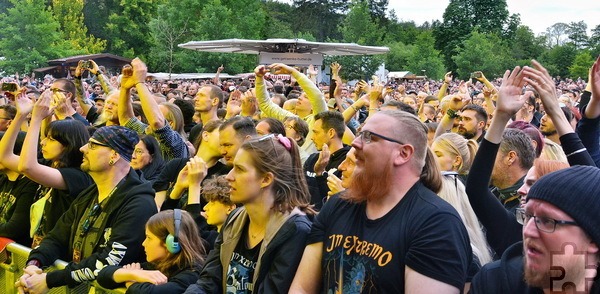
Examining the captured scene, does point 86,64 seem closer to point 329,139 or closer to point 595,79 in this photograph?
point 329,139

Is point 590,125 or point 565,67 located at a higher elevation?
point 590,125

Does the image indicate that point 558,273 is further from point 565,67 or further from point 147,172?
point 565,67

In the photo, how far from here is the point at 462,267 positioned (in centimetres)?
296

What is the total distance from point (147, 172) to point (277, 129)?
1.19m

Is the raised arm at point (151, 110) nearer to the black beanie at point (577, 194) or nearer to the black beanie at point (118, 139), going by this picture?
the black beanie at point (118, 139)

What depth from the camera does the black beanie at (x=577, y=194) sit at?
7.82 feet

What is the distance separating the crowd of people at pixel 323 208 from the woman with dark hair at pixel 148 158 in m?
0.01

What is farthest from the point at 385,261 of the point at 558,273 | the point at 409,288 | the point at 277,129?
the point at 277,129

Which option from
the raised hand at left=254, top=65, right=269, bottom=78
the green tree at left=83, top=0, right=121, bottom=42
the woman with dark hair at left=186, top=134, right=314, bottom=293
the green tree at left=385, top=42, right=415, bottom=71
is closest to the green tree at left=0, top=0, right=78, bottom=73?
the green tree at left=83, top=0, right=121, bottom=42

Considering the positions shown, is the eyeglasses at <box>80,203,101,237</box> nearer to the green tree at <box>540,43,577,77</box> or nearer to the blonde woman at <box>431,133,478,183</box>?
the blonde woman at <box>431,133,478,183</box>

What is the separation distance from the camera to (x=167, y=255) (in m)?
4.45

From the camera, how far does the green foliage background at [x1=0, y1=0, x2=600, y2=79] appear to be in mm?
51562

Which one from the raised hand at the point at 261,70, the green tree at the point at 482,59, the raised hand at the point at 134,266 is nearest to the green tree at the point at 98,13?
the green tree at the point at 482,59

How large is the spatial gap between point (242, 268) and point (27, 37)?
178 ft
